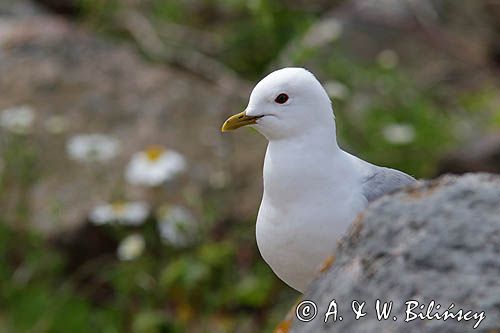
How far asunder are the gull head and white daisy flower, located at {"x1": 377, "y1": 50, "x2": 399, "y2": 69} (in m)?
3.82

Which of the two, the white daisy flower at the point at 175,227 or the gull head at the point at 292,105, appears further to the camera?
the white daisy flower at the point at 175,227

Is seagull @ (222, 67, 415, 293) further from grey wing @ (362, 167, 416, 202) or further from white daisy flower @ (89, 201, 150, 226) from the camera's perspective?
white daisy flower @ (89, 201, 150, 226)

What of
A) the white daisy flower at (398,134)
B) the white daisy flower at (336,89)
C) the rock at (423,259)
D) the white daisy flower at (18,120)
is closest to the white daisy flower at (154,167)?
the white daisy flower at (18,120)

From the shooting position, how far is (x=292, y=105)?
8.98ft

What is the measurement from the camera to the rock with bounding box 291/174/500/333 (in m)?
1.77

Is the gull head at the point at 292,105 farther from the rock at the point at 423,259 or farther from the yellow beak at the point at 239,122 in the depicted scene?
the rock at the point at 423,259

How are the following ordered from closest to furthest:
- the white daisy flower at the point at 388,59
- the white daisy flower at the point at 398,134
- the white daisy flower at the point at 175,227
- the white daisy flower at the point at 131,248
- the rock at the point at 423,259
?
the rock at the point at 423,259
the white daisy flower at the point at 131,248
the white daisy flower at the point at 175,227
the white daisy flower at the point at 398,134
the white daisy flower at the point at 388,59

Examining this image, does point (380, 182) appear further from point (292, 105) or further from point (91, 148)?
point (91, 148)

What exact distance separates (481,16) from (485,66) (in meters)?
0.39

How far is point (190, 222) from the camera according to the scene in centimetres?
525

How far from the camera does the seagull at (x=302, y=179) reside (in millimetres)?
2600

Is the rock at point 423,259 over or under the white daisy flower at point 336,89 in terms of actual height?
over

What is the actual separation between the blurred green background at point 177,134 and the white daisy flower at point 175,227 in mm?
13

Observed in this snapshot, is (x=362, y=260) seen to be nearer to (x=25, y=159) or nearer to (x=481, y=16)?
(x=25, y=159)
